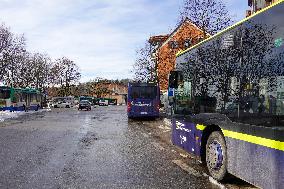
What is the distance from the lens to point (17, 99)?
4012cm

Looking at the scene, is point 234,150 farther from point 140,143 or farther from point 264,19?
point 140,143

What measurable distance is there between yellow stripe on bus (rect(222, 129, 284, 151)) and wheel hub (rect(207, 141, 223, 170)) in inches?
15.6

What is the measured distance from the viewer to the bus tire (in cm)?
610

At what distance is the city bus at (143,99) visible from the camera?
2622 centimetres

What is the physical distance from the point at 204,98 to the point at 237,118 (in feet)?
5.35

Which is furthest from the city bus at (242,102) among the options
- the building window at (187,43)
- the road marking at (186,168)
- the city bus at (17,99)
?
the city bus at (17,99)

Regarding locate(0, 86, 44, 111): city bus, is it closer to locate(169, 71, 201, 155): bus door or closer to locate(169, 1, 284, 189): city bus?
locate(169, 71, 201, 155): bus door

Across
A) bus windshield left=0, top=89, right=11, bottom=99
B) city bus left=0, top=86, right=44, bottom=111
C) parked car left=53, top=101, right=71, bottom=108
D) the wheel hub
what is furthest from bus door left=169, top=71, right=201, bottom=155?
parked car left=53, top=101, right=71, bottom=108

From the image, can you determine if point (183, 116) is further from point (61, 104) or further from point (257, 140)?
point (61, 104)

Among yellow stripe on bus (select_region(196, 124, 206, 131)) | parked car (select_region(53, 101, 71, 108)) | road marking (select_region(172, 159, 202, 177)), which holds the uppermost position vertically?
yellow stripe on bus (select_region(196, 124, 206, 131))

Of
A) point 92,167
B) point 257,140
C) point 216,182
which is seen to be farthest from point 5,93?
point 257,140

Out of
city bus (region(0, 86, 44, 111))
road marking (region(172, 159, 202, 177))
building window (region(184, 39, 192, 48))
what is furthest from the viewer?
city bus (region(0, 86, 44, 111))

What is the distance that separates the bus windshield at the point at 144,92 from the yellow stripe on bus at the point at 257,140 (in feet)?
66.3

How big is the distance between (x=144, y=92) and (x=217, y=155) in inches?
788
